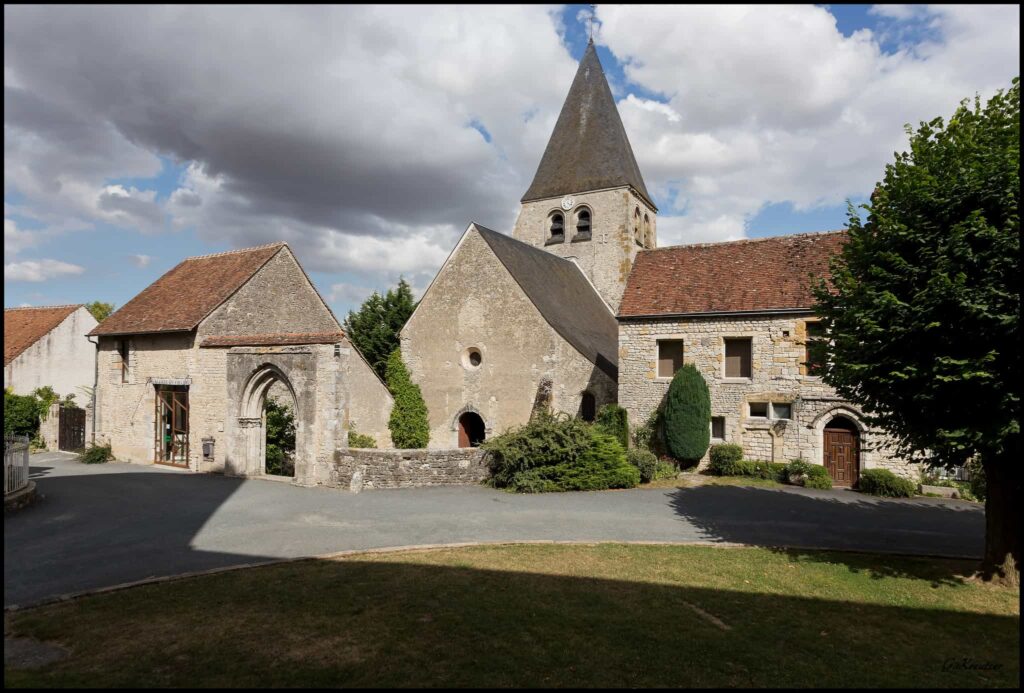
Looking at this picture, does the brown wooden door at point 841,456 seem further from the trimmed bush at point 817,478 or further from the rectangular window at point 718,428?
the rectangular window at point 718,428

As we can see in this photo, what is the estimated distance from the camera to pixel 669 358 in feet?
67.5

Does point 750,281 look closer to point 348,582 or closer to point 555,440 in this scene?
point 555,440

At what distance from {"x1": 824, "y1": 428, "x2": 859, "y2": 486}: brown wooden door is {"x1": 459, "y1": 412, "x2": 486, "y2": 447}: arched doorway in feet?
37.1

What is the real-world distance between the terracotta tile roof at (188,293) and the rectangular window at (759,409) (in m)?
16.6

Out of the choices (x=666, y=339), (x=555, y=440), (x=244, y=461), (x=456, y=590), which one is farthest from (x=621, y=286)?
(x=456, y=590)

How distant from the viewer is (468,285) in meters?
22.3

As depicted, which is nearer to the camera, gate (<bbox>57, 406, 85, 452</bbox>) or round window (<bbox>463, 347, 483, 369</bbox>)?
round window (<bbox>463, 347, 483, 369</bbox>)

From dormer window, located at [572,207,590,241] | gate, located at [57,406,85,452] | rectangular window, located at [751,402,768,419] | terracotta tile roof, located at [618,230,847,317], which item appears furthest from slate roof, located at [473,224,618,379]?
gate, located at [57,406,85,452]

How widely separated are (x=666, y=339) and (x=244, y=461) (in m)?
13.6

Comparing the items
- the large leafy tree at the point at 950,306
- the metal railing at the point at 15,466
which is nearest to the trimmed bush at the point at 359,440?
the metal railing at the point at 15,466

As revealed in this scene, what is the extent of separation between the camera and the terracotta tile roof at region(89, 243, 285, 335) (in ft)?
63.6

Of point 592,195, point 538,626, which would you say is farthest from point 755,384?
point 592,195

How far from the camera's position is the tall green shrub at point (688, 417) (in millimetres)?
18750

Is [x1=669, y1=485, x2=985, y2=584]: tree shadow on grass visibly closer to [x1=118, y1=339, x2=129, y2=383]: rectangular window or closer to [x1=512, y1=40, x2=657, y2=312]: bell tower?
[x1=512, y1=40, x2=657, y2=312]: bell tower
